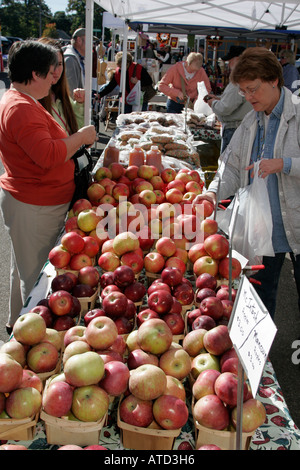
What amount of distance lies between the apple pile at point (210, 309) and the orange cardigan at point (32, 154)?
1070 mm

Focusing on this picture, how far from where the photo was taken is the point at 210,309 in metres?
1.71

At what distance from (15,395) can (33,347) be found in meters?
0.25

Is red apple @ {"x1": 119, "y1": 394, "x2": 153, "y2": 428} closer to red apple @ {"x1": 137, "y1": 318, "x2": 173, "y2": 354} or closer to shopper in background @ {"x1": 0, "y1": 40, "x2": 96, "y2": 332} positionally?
red apple @ {"x1": 137, "y1": 318, "x2": 173, "y2": 354}

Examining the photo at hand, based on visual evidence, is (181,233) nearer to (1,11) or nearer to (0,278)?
→ (0,278)

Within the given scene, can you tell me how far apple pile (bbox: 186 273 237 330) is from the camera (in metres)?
1.66

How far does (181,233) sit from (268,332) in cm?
148

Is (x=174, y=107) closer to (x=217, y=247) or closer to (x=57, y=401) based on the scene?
(x=217, y=247)

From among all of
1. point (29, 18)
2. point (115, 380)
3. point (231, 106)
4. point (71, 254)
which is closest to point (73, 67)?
point (231, 106)

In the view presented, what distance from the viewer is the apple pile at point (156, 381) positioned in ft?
4.11

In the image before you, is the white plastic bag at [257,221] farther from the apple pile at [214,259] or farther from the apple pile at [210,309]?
the apple pile at [210,309]

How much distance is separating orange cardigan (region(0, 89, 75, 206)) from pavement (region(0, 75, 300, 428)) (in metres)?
1.21

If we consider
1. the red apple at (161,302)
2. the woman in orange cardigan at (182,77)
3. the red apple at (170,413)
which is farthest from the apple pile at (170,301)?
the woman in orange cardigan at (182,77)

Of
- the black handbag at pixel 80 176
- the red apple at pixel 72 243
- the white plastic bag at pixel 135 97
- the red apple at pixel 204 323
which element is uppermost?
the white plastic bag at pixel 135 97

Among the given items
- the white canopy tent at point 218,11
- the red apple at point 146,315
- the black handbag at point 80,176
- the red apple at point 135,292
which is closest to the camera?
the red apple at point 146,315
